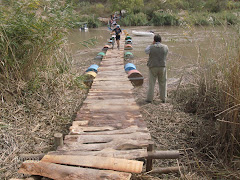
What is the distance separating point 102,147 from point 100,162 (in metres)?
0.37

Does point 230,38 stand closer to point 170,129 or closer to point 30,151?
point 170,129

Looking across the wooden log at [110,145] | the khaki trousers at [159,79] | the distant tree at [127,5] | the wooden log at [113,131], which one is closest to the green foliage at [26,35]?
the wooden log at [113,131]

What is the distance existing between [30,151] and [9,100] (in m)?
0.99

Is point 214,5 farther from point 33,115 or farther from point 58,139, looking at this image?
point 58,139

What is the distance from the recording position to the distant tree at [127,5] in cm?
2993

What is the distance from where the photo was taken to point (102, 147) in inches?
112

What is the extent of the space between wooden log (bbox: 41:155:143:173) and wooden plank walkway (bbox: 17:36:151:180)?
0.05m

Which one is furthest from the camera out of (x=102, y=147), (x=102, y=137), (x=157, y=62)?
(x=157, y=62)

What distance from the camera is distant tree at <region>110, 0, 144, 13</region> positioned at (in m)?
29.9

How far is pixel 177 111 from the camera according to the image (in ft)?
15.4

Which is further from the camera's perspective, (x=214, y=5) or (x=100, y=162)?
(x=214, y=5)

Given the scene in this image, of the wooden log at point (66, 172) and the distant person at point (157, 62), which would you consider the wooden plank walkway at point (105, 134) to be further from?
the distant person at point (157, 62)

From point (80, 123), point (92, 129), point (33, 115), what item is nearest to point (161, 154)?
point (92, 129)

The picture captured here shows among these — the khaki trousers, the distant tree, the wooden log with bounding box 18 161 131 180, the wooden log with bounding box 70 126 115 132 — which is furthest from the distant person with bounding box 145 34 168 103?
the distant tree
